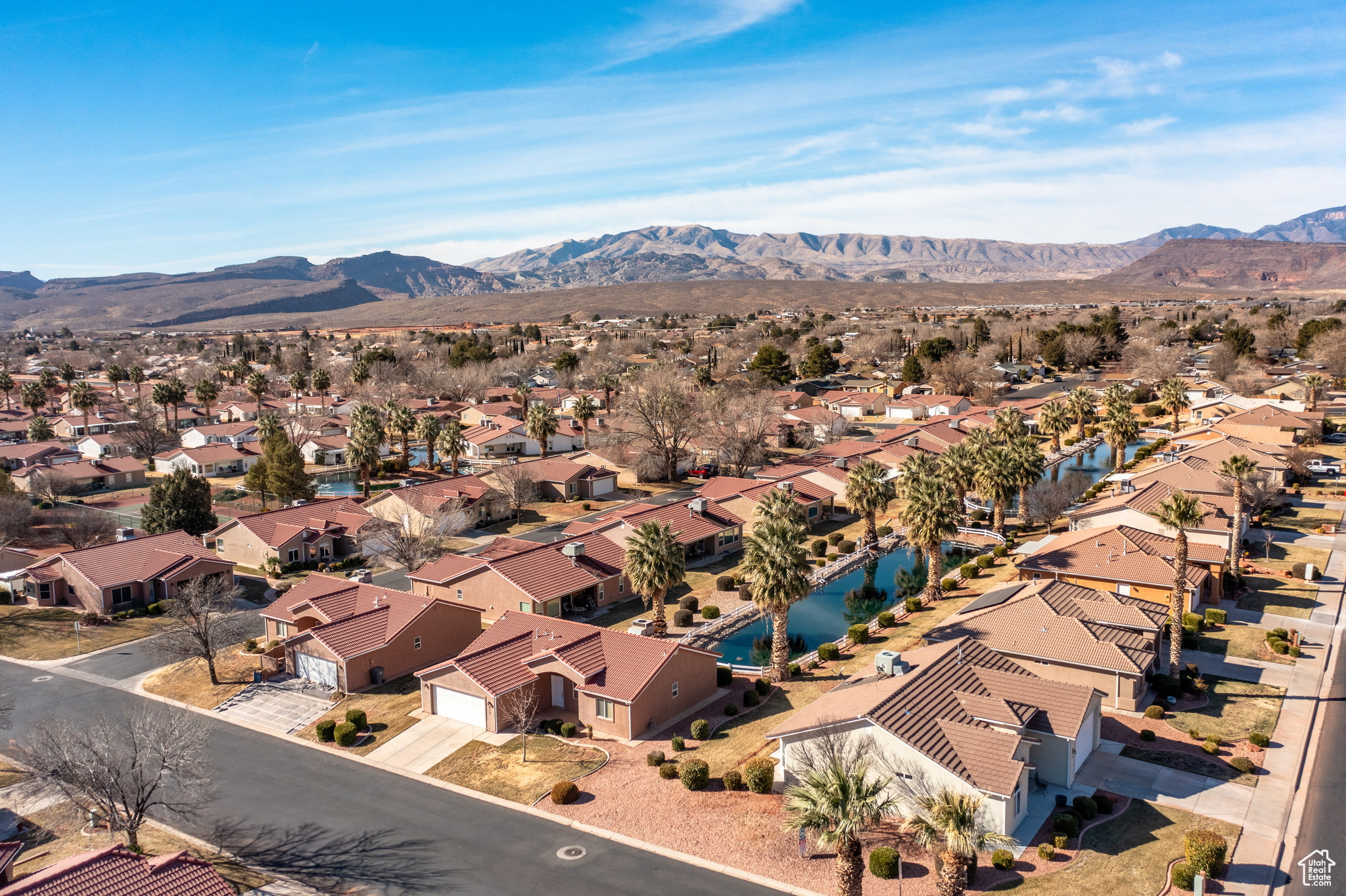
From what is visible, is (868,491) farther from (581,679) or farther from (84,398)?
(84,398)

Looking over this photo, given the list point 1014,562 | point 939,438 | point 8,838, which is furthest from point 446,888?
point 939,438

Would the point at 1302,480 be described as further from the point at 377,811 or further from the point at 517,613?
the point at 377,811

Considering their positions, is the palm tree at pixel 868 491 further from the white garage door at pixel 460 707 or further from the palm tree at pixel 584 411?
the palm tree at pixel 584 411

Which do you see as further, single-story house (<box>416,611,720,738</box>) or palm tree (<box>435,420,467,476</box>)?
palm tree (<box>435,420,467,476</box>)

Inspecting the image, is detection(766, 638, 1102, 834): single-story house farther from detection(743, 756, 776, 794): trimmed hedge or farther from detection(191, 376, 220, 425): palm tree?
detection(191, 376, 220, 425): palm tree

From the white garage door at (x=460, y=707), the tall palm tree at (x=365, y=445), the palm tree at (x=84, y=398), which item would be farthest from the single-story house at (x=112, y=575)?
the palm tree at (x=84, y=398)

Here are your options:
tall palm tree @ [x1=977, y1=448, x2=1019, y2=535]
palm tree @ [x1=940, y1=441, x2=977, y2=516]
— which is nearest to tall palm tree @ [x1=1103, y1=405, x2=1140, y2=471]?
tall palm tree @ [x1=977, y1=448, x2=1019, y2=535]
